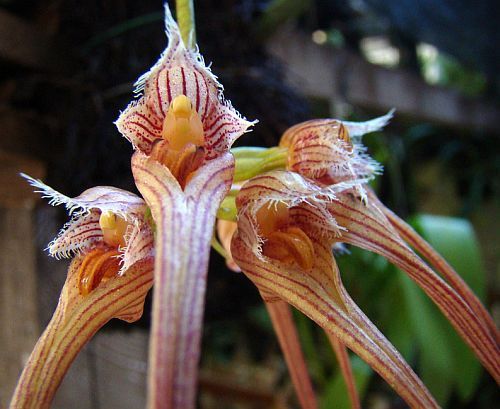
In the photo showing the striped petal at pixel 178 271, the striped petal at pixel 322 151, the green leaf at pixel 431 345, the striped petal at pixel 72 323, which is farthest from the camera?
the green leaf at pixel 431 345

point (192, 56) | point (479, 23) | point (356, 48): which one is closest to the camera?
point (192, 56)

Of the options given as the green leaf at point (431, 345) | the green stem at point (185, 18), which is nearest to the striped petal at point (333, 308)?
the green stem at point (185, 18)

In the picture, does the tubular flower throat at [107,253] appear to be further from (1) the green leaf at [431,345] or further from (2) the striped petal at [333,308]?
(1) the green leaf at [431,345]

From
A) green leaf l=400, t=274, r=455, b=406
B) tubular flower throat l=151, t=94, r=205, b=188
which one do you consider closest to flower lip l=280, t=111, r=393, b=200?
tubular flower throat l=151, t=94, r=205, b=188

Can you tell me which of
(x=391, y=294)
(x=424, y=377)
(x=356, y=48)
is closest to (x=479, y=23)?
(x=356, y=48)

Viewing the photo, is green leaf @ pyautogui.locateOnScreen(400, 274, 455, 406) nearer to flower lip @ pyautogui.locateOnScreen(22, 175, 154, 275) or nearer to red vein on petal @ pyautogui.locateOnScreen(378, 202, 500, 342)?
red vein on petal @ pyautogui.locateOnScreen(378, 202, 500, 342)

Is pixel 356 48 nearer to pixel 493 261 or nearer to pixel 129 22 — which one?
pixel 129 22

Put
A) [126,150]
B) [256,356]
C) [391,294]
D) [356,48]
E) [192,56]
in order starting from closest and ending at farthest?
[192,56], [126,150], [391,294], [356,48], [256,356]
